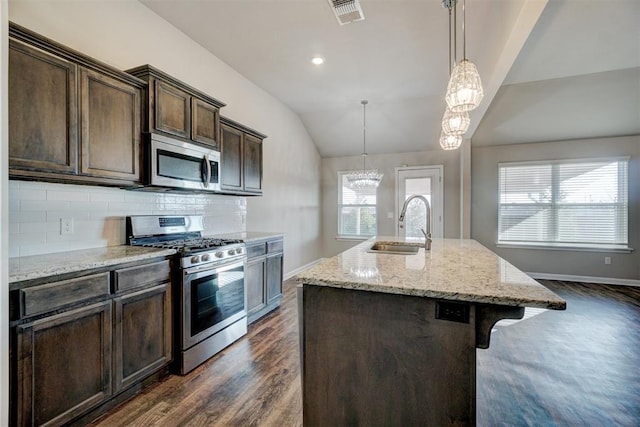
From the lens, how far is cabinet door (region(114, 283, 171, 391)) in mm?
1844

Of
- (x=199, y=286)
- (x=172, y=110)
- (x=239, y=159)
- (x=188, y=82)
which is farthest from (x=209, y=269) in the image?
(x=188, y=82)

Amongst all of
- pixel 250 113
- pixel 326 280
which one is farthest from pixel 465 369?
pixel 250 113

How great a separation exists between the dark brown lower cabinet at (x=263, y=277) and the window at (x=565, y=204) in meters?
4.41

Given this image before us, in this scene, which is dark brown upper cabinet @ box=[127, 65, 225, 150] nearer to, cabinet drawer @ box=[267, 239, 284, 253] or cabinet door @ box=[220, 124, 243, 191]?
cabinet door @ box=[220, 124, 243, 191]

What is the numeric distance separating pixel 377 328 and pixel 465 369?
0.38 meters

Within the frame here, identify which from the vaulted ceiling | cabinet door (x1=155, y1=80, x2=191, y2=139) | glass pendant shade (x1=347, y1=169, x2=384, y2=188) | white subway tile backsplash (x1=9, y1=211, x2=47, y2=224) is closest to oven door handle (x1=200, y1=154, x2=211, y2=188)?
cabinet door (x1=155, y1=80, x2=191, y2=139)

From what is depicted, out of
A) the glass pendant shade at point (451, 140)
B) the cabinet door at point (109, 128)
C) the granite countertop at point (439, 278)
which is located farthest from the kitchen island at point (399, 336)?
the cabinet door at point (109, 128)

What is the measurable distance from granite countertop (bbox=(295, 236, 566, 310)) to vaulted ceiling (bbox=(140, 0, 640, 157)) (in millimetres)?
1843

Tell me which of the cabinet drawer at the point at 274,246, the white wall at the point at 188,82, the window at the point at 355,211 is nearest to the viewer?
the white wall at the point at 188,82

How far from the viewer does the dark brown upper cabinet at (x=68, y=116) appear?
A: 1.59m

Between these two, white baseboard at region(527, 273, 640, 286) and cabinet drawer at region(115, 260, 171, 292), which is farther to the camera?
white baseboard at region(527, 273, 640, 286)

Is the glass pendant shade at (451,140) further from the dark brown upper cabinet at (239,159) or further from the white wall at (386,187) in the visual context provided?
the white wall at (386,187)

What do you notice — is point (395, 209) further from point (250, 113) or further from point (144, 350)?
point (144, 350)

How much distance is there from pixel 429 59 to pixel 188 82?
272 cm
